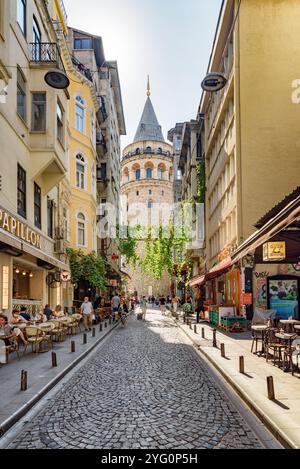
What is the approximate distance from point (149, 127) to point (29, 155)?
74.2 metres

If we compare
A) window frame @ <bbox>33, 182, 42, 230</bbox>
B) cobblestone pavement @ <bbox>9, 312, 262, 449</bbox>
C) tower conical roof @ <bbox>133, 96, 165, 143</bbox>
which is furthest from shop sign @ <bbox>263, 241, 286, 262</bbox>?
tower conical roof @ <bbox>133, 96, 165, 143</bbox>

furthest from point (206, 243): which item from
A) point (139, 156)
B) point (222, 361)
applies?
point (139, 156)

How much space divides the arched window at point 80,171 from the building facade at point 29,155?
7589 mm

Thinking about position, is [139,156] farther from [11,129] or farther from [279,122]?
[11,129]

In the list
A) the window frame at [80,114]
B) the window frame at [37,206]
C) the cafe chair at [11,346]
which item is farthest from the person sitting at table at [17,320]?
the window frame at [80,114]

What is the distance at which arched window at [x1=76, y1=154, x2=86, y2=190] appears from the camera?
32562mm

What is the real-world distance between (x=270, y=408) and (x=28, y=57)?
1732 centimetres

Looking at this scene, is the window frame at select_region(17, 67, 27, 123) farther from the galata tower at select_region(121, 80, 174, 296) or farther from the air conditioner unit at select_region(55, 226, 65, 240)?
the galata tower at select_region(121, 80, 174, 296)

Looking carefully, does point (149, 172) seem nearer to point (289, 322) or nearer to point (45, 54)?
point (45, 54)

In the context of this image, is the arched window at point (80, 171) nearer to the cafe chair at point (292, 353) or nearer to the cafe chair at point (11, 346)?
the cafe chair at point (11, 346)

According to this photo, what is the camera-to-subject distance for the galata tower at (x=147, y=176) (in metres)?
89.9

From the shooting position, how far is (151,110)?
3617 inches

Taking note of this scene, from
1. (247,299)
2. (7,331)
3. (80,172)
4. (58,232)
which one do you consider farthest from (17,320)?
(80,172)

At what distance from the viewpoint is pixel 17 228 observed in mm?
16250
